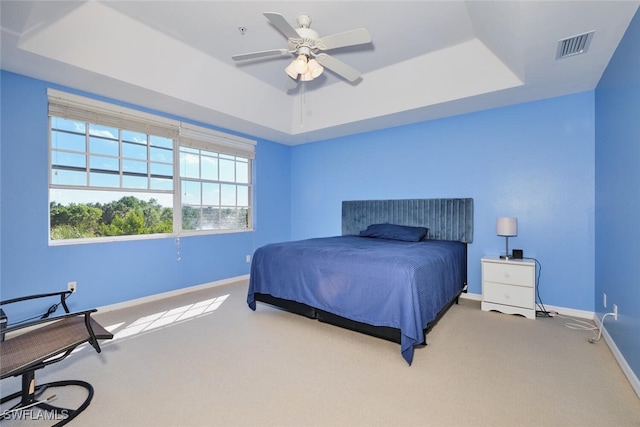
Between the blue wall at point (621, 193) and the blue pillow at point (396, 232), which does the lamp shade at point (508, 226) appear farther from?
the blue pillow at point (396, 232)

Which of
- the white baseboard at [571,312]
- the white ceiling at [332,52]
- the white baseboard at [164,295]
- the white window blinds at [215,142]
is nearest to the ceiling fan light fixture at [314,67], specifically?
the white ceiling at [332,52]

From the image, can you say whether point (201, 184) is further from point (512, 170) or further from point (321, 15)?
point (512, 170)

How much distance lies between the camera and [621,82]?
223 cm

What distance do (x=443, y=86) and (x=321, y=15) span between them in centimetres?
168

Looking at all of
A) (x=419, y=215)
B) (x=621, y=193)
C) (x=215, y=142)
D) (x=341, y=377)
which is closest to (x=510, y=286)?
(x=621, y=193)

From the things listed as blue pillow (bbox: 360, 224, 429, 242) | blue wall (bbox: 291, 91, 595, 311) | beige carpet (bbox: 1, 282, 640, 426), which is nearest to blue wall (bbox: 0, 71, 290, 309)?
beige carpet (bbox: 1, 282, 640, 426)

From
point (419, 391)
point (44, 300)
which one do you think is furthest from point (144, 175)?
point (419, 391)

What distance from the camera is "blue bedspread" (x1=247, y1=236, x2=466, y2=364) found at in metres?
2.21

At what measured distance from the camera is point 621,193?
2197mm

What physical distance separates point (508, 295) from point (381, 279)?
1.84 m

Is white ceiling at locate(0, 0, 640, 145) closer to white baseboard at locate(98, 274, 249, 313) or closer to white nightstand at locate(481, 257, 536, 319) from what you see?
white nightstand at locate(481, 257, 536, 319)

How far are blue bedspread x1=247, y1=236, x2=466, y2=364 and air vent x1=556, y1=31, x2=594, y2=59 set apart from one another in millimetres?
2042

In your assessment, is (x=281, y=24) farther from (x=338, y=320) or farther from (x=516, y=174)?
(x=516, y=174)

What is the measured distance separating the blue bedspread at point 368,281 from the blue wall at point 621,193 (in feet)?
4.08
